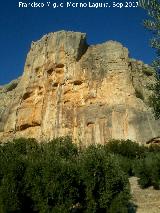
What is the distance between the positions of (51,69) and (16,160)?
135 feet

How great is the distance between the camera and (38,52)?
2478 inches

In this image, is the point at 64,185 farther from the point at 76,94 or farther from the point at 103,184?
the point at 76,94

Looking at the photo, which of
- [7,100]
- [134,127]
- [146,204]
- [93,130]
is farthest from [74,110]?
[146,204]

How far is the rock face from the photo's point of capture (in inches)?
2133

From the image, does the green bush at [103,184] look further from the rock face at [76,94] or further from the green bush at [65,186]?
the rock face at [76,94]

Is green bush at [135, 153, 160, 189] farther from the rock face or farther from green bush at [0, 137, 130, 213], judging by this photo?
the rock face

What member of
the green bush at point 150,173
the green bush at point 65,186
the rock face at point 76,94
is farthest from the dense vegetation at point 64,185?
the rock face at point 76,94

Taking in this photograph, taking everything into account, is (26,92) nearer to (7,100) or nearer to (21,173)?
(7,100)

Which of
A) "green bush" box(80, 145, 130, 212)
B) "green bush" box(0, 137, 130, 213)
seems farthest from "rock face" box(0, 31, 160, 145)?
"green bush" box(0, 137, 130, 213)

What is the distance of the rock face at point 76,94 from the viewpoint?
178 feet

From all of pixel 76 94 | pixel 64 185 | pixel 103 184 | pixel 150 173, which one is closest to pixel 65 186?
pixel 64 185

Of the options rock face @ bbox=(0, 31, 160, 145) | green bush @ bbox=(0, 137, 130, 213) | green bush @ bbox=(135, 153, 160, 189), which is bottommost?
green bush @ bbox=(0, 137, 130, 213)

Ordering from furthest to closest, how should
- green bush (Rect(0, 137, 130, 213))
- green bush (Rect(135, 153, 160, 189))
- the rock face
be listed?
the rock face → green bush (Rect(135, 153, 160, 189)) → green bush (Rect(0, 137, 130, 213))

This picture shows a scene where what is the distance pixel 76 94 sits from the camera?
192 feet
